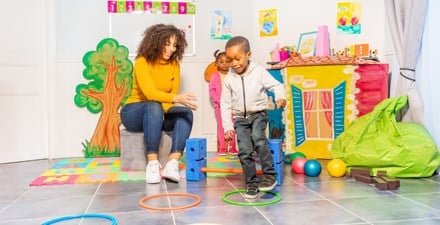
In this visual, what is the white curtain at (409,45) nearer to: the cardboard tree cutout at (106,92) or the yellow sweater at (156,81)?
the yellow sweater at (156,81)

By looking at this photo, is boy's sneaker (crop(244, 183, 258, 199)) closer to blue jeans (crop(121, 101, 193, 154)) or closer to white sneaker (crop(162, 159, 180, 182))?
white sneaker (crop(162, 159, 180, 182))

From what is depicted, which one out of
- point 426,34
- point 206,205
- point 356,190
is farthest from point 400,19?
point 206,205

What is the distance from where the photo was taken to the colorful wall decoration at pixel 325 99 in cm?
282

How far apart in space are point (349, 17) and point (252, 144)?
1769 mm

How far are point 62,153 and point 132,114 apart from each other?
114 cm

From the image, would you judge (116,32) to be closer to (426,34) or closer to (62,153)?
(62,153)

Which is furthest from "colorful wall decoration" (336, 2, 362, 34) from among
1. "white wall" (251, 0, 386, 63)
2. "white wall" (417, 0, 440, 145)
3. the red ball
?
the red ball

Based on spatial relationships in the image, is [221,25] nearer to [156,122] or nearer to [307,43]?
[307,43]

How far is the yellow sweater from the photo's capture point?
7.79 feet

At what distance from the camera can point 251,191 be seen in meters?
1.82

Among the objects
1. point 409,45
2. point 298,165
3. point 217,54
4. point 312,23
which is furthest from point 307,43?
point 298,165

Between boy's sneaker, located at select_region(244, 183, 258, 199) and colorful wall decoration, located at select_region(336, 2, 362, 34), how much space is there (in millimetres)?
1908

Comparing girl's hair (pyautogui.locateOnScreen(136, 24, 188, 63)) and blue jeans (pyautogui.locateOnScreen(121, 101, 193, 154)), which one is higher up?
girl's hair (pyautogui.locateOnScreen(136, 24, 188, 63))

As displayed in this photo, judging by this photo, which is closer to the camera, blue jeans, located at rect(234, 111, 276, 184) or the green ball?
blue jeans, located at rect(234, 111, 276, 184)
